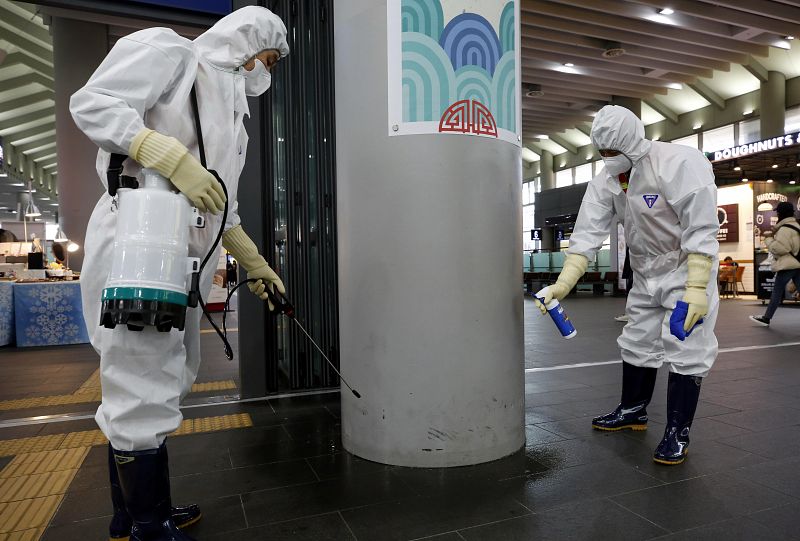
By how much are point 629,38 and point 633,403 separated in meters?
10.9

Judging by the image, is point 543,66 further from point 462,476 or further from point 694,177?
point 462,476

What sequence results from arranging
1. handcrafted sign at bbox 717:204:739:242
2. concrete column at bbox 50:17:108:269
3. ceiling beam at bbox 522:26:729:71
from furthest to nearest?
handcrafted sign at bbox 717:204:739:242
ceiling beam at bbox 522:26:729:71
concrete column at bbox 50:17:108:269

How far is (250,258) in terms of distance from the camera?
6.90 feet

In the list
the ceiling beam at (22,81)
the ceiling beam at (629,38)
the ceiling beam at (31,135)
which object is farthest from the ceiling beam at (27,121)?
the ceiling beam at (629,38)

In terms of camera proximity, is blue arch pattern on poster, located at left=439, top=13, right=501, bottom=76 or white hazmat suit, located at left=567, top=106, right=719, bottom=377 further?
white hazmat suit, located at left=567, top=106, right=719, bottom=377

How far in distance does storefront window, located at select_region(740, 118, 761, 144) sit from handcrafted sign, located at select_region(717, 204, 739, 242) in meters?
3.20

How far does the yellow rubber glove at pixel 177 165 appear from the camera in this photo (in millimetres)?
1428

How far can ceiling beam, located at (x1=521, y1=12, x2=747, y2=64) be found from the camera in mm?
10381

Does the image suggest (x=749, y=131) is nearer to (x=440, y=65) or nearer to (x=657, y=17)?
(x=657, y=17)

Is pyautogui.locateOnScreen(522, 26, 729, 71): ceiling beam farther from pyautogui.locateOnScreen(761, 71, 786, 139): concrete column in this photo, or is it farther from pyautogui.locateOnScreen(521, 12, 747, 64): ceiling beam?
pyautogui.locateOnScreen(761, 71, 786, 139): concrete column

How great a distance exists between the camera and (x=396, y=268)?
226cm

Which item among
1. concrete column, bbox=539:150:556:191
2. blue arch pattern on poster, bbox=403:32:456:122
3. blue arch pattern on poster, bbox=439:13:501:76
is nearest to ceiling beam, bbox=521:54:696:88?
concrete column, bbox=539:150:556:191

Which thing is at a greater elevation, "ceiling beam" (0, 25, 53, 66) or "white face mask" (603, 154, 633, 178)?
"ceiling beam" (0, 25, 53, 66)

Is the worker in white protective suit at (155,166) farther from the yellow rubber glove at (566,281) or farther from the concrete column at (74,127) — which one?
the concrete column at (74,127)
